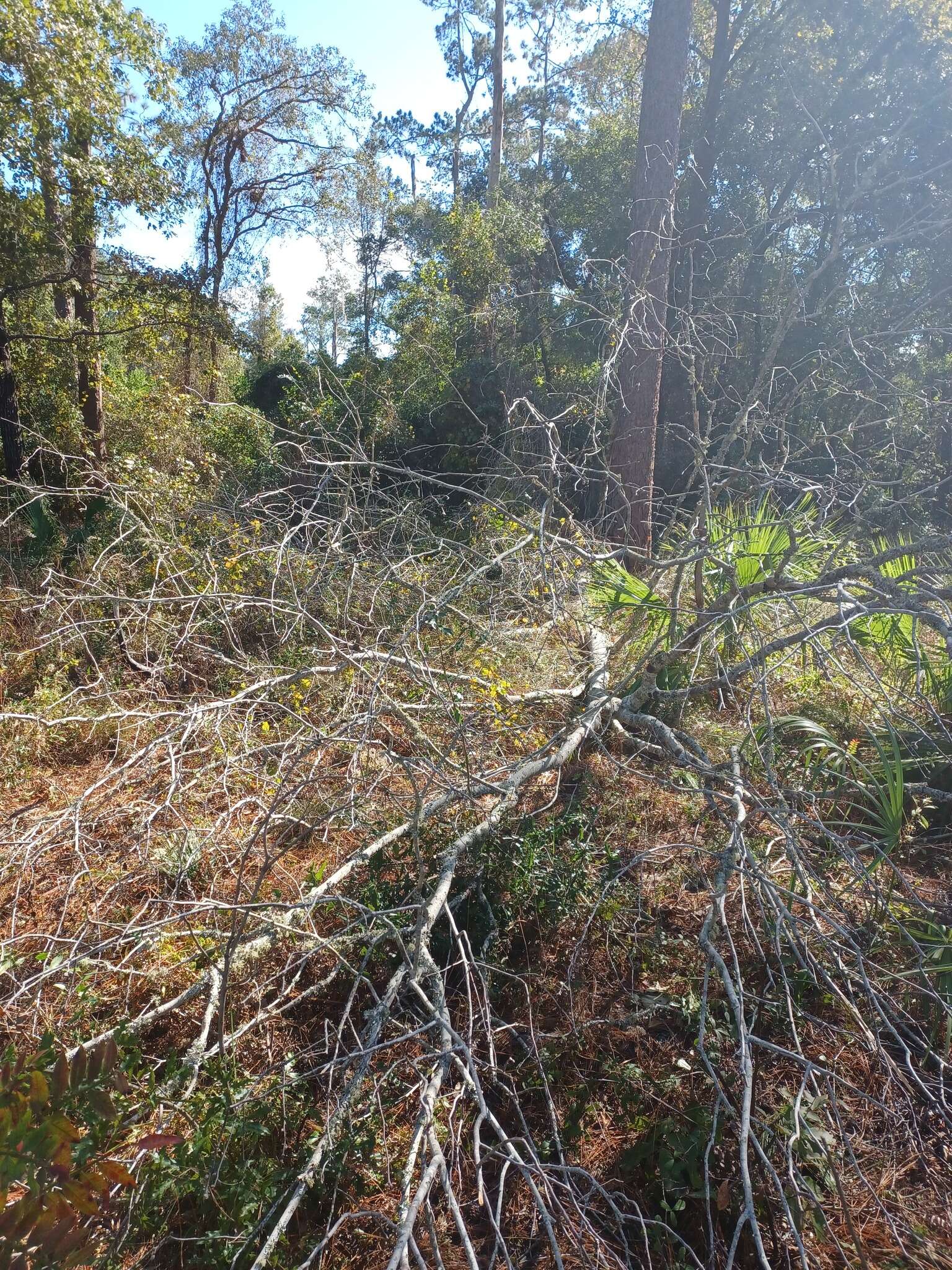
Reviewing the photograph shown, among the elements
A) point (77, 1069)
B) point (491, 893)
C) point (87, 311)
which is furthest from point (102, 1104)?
point (87, 311)

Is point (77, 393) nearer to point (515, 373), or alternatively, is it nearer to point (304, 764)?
point (515, 373)

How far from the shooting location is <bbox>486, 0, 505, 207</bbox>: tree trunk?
14.9 m

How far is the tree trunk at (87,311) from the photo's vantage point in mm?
7074

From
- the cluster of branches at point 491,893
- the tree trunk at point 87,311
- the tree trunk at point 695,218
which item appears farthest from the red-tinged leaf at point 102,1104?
the tree trunk at point 695,218

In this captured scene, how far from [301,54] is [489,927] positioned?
61.4 ft

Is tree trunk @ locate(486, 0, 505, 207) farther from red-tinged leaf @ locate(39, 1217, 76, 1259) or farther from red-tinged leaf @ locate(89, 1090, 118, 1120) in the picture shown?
red-tinged leaf @ locate(39, 1217, 76, 1259)

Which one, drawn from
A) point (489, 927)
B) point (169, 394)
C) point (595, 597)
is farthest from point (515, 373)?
point (489, 927)

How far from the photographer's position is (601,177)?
11.4 meters

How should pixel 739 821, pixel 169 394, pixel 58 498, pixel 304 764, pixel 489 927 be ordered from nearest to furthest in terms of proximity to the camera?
1. pixel 739 821
2. pixel 489 927
3. pixel 304 764
4. pixel 58 498
5. pixel 169 394

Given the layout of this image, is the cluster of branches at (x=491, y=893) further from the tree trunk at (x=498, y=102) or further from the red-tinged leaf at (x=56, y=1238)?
the tree trunk at (x=498, y=102)

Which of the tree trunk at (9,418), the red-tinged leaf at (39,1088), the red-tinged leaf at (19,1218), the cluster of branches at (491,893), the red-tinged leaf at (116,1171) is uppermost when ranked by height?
the tree trunk at (9,418)

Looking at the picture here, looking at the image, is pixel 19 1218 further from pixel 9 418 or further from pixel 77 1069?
pixel 9 418

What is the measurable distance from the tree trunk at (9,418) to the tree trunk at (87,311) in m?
0.65

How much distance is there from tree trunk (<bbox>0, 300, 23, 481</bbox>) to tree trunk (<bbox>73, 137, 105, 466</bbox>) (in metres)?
0.65
